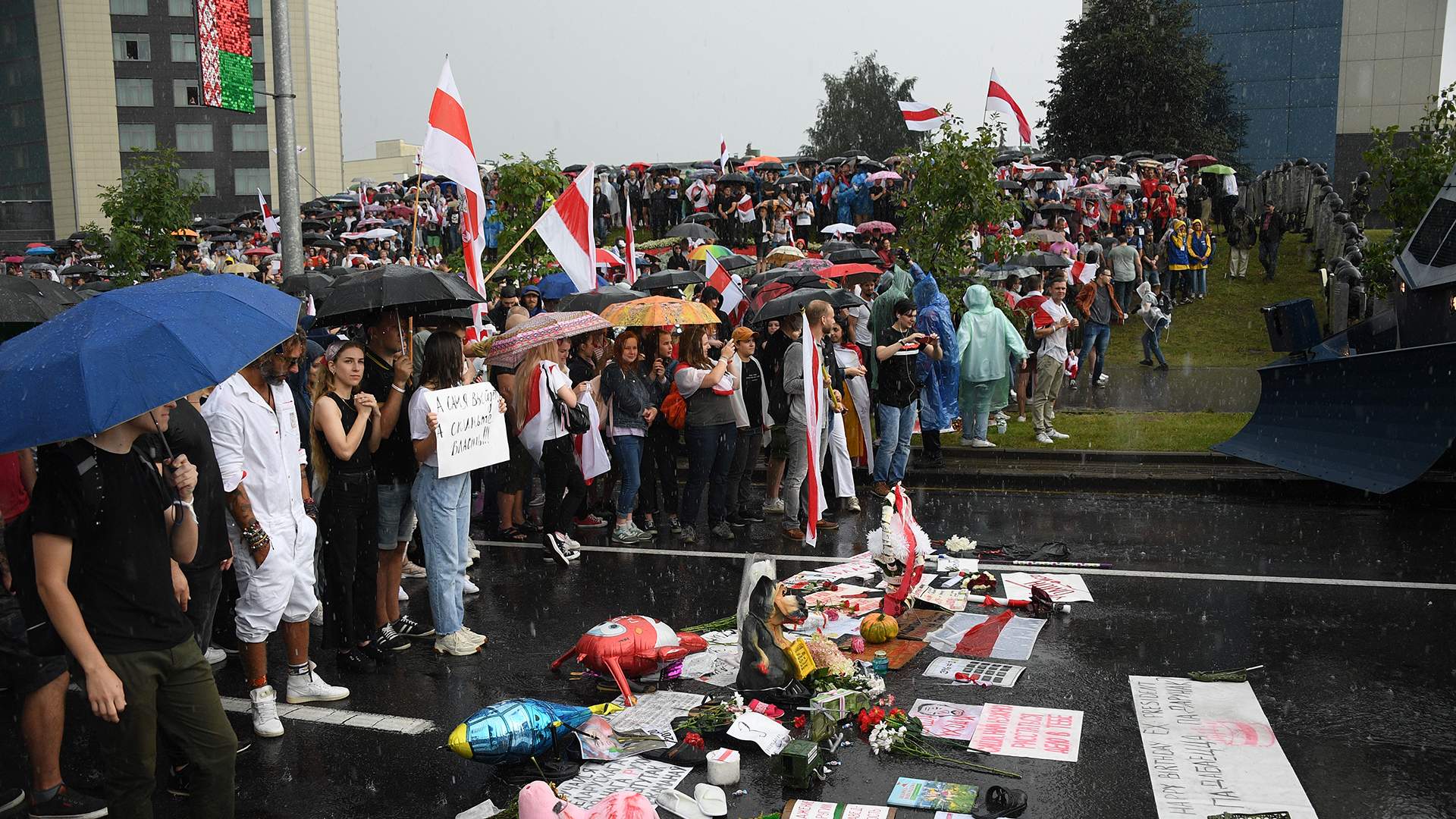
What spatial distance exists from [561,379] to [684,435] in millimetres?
1521

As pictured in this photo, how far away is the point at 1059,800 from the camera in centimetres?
504

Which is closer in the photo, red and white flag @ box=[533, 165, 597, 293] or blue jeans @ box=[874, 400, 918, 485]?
red and white flag @ box=[533, 165, 597, 293]

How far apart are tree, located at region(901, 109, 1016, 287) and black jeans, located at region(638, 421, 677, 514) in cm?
612

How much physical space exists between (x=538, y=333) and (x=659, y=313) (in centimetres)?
125

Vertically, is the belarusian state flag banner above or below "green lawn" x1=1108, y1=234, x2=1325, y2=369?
above

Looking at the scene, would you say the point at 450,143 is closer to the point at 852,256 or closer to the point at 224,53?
the point at 224,53

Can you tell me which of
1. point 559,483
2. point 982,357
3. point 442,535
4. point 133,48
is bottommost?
point 559,483

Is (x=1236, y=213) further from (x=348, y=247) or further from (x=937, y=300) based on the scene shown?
(x=348, y=247)

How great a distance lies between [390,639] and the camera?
281 inches

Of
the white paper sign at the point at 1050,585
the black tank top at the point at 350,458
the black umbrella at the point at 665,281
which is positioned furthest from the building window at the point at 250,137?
the white paper sign at the point at 1050,585

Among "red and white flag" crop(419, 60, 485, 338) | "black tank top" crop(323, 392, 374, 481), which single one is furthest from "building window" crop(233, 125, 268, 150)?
"black tank top" crop(323, 392, 374, 481)

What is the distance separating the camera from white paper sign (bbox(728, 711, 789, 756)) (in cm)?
557

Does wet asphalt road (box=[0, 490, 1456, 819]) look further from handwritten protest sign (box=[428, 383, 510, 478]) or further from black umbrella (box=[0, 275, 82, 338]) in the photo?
black umbrella (box=[0, 275, 82, 338])

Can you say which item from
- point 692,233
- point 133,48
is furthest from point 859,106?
point 692,233
